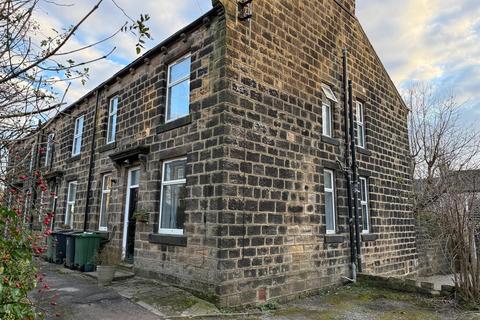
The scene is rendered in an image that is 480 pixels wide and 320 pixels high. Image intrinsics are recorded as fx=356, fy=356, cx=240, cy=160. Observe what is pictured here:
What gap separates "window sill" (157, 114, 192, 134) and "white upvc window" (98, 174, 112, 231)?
150 inches

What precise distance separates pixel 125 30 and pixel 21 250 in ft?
7.86

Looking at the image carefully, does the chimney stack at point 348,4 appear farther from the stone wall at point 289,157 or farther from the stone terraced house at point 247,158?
the stone wall at point 289,157

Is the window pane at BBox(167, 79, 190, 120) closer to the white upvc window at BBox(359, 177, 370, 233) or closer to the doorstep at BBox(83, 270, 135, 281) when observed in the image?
the doorstep at BBox(83, 270, 135, 281)

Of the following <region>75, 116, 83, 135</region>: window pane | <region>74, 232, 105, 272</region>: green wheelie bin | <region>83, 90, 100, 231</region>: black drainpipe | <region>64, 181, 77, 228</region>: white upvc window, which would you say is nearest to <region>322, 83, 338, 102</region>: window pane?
<region>74, 232, 105, 272</region>: green wheelie bin

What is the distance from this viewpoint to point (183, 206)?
8.38 metres

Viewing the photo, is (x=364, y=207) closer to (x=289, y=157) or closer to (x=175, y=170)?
(x=289, y=157)

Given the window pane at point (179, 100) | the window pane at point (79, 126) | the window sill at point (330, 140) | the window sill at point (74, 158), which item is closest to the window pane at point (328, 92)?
the window sill at point (330, 140)

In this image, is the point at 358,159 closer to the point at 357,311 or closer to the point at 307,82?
the point at 307,82

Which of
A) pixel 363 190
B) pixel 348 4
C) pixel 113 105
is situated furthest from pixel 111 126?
pixel 348 4

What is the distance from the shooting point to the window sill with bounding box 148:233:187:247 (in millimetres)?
7988

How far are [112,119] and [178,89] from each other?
14.6 feet

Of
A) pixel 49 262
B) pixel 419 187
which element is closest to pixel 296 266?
pixel 49 262

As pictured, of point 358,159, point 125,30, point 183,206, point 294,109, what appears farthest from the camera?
point 358,159

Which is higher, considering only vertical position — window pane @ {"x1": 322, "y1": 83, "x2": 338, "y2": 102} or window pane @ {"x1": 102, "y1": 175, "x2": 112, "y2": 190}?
window pane @ {"x1": 322, "y1": 83, "x2": 338, "y2": 102}
